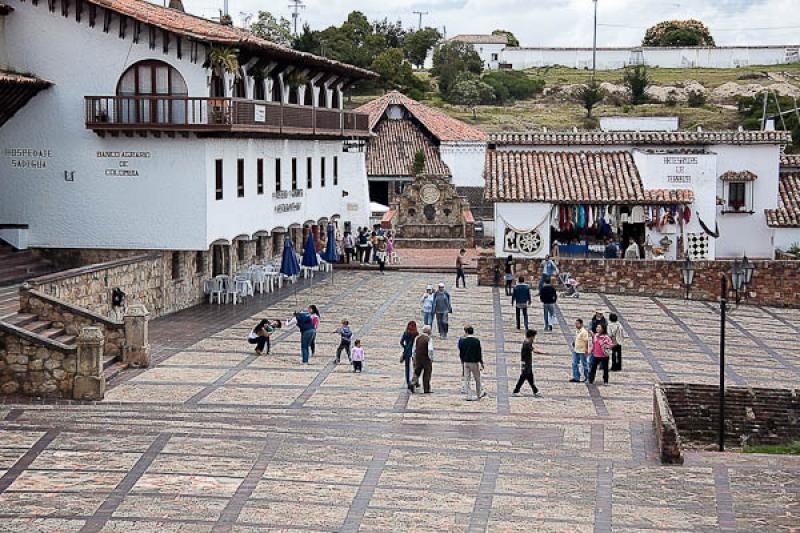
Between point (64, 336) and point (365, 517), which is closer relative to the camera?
point (365, 517)

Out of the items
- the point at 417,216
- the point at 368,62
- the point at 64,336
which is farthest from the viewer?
the point at 368,62

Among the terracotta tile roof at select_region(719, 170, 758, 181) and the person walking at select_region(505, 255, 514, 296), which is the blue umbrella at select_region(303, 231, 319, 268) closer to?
the person walking at select_region(505, 255, 514, 296)

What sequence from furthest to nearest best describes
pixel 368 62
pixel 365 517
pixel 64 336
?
pixel 368 62 < pixel 64 336 < pixel 365 517

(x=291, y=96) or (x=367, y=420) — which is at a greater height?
(x=291, y=96)

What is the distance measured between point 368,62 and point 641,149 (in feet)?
189

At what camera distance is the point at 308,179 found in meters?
46.0

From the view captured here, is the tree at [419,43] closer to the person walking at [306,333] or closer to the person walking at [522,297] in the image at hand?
the person walking at [522,297]

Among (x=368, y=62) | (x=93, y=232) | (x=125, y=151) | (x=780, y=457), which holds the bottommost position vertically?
(x=780, y=457)

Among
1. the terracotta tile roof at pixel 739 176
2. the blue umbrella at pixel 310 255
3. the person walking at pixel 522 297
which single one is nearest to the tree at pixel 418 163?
the terracotta tile roof at pixel 739 176

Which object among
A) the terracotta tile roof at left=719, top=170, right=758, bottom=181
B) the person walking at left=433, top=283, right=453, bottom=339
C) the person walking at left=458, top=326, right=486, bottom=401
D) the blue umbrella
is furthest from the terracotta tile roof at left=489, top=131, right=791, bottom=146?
the person walking at left=458, top=326, right=486, bottom=401

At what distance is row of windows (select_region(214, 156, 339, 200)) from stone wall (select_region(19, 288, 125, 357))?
32.3 feet

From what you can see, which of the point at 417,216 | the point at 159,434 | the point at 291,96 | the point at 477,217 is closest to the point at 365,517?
the point at 159,434

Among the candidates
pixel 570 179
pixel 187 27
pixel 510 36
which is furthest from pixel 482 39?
pixel 187 27

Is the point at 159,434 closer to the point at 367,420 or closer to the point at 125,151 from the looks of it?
the point at 367,420
